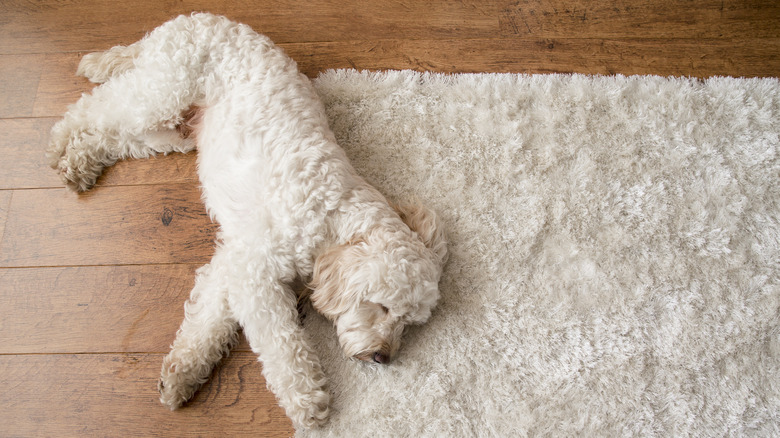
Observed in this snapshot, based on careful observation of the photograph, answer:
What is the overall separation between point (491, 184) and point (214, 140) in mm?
1246

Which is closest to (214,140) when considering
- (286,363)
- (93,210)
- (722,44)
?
(93,210)

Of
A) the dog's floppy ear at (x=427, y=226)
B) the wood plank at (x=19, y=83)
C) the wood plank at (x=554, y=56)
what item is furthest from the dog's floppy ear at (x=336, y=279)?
the wood plank at (x=19, y=83)

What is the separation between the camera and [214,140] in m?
2.14

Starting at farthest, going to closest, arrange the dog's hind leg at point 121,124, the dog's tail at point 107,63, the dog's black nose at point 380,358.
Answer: the dog's tail at point 107,63 → the dog's hind leg at point 121,124 → the dog's black nose at point 380,358

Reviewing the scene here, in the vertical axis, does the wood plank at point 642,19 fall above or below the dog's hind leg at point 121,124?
above

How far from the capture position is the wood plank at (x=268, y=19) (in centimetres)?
282

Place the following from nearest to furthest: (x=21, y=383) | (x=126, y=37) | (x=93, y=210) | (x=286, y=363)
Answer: (x=286, y=363)
(x=21, y=383)
(x=93, y=210)
(x=126, y=37)

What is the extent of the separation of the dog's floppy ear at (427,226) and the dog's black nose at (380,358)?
0.43 meters

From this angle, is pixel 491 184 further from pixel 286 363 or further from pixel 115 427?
pixel 115 427

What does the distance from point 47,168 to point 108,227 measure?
472mm

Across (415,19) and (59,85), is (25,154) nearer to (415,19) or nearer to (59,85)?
(59,85)

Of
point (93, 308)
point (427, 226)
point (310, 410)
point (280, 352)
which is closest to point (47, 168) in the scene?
point (93, 308)

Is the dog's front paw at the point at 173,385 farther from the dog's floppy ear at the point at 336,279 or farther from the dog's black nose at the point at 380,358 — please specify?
the dog's black nose at the point at 380,358

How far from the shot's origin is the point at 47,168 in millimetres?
2479
